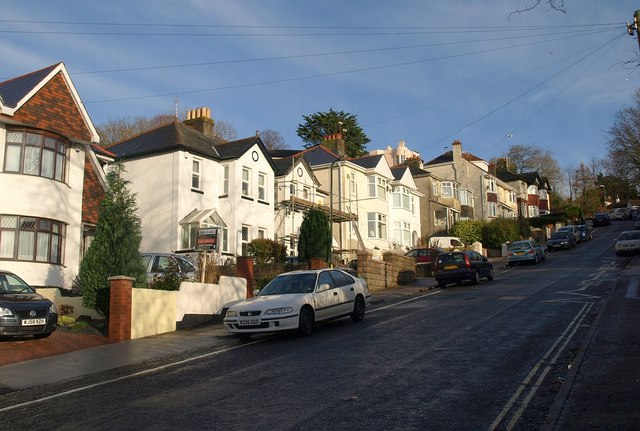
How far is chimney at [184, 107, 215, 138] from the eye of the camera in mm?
37375

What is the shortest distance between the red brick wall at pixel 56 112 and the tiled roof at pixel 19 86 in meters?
0.30

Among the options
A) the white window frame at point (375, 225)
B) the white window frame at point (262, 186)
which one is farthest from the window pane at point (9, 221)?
the white window frame at point (375, 225)

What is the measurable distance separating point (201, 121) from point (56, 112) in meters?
15.5

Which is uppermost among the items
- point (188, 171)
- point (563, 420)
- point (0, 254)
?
point (188, 171)

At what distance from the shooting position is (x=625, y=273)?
27141 mm

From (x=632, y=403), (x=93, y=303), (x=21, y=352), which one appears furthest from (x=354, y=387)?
(x=93, y=303)

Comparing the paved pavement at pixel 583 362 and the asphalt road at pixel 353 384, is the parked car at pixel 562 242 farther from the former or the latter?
the asphalt road at pixel 353 384

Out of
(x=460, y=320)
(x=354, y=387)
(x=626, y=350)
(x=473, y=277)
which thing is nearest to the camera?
(x=354, y=387)

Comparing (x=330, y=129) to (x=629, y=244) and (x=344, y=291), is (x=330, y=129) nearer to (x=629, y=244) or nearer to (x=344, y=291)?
(x=629, y=244)

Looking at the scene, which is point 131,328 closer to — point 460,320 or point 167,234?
point 460,320

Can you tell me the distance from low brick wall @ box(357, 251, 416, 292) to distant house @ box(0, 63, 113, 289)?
38.2 feet

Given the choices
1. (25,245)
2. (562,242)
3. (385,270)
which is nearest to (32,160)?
(25,245)

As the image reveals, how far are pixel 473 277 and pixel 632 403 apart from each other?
813 inches

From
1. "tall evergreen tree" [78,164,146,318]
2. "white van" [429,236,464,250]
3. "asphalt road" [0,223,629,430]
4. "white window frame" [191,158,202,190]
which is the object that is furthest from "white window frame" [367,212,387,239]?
"asphalt road" [0,223,629,430]
